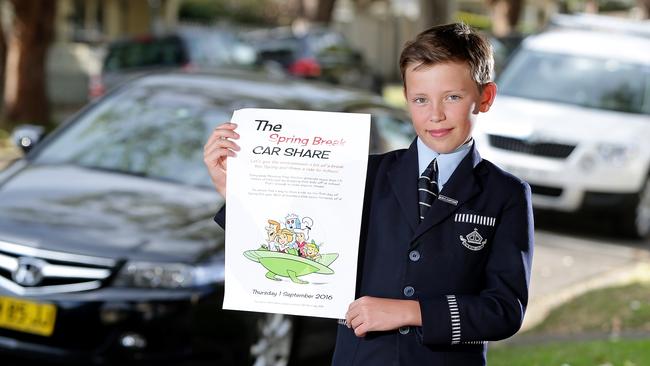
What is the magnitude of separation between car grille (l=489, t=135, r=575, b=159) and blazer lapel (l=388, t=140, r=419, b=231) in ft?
26.0

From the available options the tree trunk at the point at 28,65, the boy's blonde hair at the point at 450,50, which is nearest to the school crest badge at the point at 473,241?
the boy's blonde hair at the point at 450,50

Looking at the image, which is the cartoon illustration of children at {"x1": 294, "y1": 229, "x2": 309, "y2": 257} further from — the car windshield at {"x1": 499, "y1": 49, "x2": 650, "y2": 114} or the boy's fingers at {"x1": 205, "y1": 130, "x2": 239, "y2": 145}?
the car windshield at {"x1": 499, "y1": 49, "x2": 650, "y2": 114}

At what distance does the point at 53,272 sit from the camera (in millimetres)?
5328

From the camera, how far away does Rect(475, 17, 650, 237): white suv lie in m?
10.6

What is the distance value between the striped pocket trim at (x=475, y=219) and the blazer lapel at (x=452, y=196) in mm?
22

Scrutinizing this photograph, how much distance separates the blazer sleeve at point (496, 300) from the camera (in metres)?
2.80

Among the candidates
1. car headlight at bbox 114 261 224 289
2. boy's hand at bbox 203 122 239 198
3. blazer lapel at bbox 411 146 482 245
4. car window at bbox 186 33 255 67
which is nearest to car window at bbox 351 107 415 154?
car headlight at bbox 114 261 224 289

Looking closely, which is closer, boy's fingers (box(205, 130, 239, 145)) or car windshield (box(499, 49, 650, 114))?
boy's fingers (box(205, 130, 239, 145))

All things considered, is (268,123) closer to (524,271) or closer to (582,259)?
(524,271)

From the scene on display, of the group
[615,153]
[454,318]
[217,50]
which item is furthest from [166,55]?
Answer: [454,318]

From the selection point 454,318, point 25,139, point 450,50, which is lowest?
point 25,139

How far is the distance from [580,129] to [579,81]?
1.00m

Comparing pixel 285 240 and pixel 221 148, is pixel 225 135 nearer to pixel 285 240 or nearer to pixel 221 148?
pixel 221 148

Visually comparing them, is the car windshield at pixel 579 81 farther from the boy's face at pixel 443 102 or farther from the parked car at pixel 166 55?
the boy's face at pixel 443 102
